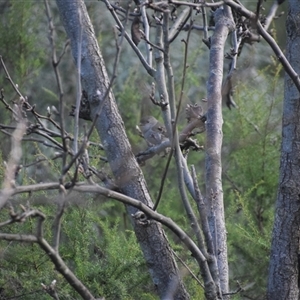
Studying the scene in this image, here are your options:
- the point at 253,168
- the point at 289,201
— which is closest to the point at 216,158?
the point at 289,201

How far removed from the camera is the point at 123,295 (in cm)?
315

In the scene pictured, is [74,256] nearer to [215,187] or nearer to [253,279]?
[215,187]

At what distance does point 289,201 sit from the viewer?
2680mm

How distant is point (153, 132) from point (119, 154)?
2181mm

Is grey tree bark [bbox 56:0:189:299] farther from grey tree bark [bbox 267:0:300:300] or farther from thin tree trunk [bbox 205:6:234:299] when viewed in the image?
grey tree bark [bbox 267:0:300:300]

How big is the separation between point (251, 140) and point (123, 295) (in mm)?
2223

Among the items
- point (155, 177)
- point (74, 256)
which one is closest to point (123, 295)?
point (74, 256)

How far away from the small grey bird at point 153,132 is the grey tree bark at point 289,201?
5.60ft

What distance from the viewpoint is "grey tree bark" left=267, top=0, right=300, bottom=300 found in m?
2.66

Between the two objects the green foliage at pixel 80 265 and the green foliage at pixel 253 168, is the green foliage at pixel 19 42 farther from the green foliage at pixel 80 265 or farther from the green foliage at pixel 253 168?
the green foliage at pixel 80 265

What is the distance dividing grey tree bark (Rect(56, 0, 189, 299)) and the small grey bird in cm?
174

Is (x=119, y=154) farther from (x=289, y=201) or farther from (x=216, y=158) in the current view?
(x=289, y=201)

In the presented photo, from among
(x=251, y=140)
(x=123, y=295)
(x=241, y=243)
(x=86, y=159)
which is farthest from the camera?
(x=251, y=140)

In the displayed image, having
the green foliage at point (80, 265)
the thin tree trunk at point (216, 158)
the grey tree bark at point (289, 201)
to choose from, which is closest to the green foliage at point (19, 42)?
the green foliage at point (80, 265)
